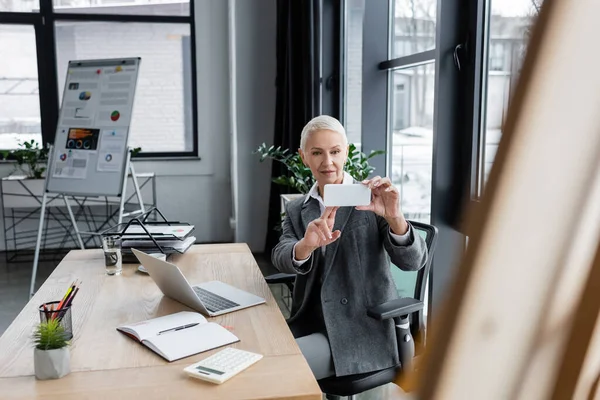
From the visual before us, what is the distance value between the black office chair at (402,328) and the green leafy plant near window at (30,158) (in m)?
3.86

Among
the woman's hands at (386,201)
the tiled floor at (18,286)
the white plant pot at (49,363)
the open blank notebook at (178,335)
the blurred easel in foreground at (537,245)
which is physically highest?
the blurred easel in foreground at (537,245)

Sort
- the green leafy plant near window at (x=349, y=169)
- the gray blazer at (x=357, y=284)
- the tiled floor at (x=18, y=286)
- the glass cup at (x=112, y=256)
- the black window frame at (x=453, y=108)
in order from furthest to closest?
the tiled floor at (x=18, y=286), the green leafy plant near window at (x=349, y=169), the black window frame at (x=453, y=108), the glass cup at (x=112, y=256), the gray blazer at (x=357, y=284)

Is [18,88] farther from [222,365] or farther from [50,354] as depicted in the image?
[222,365]

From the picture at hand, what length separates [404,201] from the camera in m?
2.92

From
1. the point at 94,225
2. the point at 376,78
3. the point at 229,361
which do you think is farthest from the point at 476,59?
the point at 94,225

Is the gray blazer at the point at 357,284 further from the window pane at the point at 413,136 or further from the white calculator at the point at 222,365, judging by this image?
the window pane at the point at 413,136

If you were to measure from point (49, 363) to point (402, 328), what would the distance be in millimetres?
968

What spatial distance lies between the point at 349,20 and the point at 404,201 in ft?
4.86

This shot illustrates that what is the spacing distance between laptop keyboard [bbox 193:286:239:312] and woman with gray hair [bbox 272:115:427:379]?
222 mm

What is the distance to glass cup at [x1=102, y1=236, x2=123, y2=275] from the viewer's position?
73.0 inches

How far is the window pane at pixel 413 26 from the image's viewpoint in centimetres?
249

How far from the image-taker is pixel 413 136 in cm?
278

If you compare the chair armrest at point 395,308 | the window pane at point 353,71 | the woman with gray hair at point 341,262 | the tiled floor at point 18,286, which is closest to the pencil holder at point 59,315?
the woman with gray hair at point 341,262

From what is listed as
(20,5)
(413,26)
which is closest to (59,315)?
(413,26)
